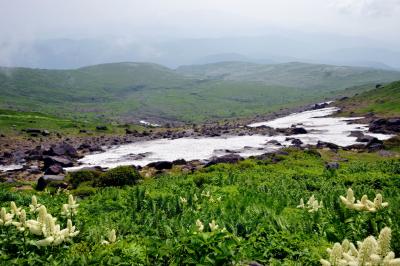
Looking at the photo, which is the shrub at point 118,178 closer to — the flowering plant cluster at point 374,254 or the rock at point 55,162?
the rock at point 55,162

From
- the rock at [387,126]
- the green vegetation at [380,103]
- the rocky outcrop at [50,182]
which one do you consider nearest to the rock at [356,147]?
the rock at [387,126]

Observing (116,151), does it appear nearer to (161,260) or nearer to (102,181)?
(102,181)

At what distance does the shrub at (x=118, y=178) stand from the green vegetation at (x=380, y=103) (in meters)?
82.9

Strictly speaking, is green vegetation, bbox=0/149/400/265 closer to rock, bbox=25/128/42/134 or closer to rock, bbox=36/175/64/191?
rock, bbox=36/175/64/191

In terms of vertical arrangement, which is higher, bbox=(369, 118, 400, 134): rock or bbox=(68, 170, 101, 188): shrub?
bbox=(68, 170, 101, 188): shrub

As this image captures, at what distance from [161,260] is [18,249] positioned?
140 inches

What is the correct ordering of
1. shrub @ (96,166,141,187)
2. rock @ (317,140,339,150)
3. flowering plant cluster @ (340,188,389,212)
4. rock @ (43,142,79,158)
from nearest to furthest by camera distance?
flowering plant cluster @ (340,188,389,212) < shrub @ (96,166,141,187) < rock @ (317,140,339,150) < rock @ (43,142,79,158)

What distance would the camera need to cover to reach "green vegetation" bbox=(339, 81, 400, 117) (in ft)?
367

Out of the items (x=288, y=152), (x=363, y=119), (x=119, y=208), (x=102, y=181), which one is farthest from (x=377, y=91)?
(x=119, y=208)

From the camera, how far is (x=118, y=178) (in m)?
37.9

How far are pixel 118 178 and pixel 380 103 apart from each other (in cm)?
11311

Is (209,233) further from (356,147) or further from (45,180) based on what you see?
(356,147)

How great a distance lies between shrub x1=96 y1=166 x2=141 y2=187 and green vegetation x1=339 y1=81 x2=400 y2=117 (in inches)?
3265

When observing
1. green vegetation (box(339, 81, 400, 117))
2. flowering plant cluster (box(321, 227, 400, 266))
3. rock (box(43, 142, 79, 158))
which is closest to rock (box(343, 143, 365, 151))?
rock (box(43, 142, 79, 158))
